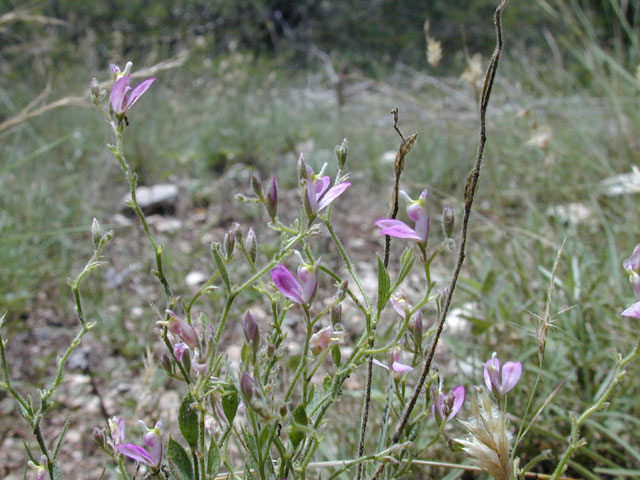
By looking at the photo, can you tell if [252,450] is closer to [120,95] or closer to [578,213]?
[120,95]

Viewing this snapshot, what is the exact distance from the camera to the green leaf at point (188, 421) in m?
0.63

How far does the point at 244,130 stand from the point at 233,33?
154 inches

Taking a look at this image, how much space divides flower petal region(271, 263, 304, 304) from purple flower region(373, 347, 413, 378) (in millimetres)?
172


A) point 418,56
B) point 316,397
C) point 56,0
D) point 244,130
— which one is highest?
point 56,0

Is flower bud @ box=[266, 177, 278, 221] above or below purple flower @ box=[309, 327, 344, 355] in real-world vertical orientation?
above

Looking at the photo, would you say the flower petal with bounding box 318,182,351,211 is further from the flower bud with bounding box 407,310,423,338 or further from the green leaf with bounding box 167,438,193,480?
the green leaf with bounding box 167,438,193,480

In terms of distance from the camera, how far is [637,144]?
8.34 feet

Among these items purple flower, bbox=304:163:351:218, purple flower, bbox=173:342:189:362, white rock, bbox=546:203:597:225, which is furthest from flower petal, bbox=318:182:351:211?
white rock, bbox=546:203:597:225

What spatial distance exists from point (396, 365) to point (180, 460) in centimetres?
26

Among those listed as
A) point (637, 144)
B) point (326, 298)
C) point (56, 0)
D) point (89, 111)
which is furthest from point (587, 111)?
point (56, 0)

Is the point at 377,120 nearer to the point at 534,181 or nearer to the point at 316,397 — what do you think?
the point at 534,181

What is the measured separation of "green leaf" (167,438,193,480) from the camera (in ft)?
2.12

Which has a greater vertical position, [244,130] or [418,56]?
[244,130]

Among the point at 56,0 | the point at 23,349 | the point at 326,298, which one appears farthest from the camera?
the point at 56,0
